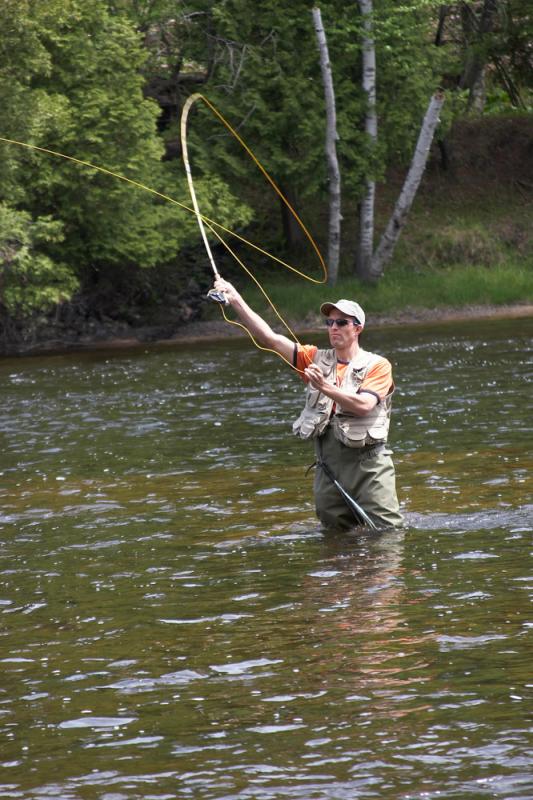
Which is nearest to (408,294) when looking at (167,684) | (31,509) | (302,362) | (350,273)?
(350,273)

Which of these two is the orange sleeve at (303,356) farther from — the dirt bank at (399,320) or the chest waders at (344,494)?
the dirt bank at (399,320)

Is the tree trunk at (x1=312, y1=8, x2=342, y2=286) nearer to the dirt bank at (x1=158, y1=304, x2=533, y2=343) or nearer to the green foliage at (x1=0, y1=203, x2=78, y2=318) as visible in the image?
the dirt bank at (x1=158, y1=304, x2=533, y2=343)

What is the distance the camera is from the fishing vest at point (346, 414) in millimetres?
9102

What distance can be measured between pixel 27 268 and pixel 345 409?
63.2 feet

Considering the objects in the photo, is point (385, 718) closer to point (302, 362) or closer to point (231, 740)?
point (231, 740)

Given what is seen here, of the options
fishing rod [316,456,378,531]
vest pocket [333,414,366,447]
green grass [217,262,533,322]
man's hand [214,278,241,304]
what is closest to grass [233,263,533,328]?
green grass [217,262,533,322]

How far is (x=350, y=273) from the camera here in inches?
1444

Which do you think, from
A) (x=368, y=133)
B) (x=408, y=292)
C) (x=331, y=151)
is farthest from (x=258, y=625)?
(x=368, y=133)

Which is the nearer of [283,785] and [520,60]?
[283,785]

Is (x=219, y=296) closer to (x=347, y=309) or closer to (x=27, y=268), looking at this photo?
(x=347, y=309)

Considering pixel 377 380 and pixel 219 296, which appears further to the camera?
pixel 377 380

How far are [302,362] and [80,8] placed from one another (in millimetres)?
22112

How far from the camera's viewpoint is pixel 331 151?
3334 centimetres

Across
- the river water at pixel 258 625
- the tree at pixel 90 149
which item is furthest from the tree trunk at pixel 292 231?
the river water at pixel 258 625
